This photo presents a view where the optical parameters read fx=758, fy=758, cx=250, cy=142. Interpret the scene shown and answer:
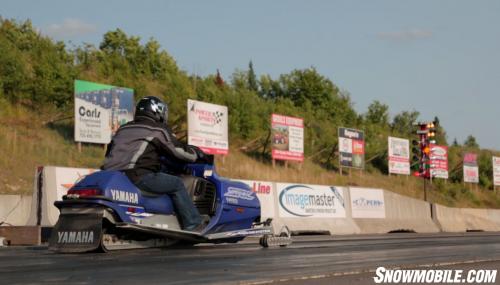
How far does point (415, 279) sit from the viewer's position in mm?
7379

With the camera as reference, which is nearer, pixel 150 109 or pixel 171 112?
pixel 150 109

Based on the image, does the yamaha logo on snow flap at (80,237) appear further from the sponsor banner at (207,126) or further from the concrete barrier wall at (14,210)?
the sponsor banner at (207,126)

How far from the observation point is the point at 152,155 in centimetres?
1004

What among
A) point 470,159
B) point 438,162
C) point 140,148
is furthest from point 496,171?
point 140,148

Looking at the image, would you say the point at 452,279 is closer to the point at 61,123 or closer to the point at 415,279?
the point at 415,279

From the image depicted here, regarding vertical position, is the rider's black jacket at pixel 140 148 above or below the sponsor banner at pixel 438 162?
below

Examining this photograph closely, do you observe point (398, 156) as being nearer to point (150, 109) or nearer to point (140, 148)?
point (150, 109)

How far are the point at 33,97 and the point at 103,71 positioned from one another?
25.7ft

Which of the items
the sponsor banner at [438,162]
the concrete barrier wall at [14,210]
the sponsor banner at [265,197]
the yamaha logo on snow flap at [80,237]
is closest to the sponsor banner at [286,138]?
the sponsor banner at [265,197]

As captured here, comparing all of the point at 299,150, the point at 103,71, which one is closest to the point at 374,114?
the point at 299,150

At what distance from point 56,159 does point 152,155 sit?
2043 centimetres

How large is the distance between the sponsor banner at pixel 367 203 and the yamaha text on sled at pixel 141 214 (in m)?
17.5

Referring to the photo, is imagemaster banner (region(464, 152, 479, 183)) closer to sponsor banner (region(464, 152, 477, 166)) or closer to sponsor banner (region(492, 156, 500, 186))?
sponsor banner (region(464, 152, 477, 166))

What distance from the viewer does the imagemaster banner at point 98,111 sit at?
30531 millimetres
